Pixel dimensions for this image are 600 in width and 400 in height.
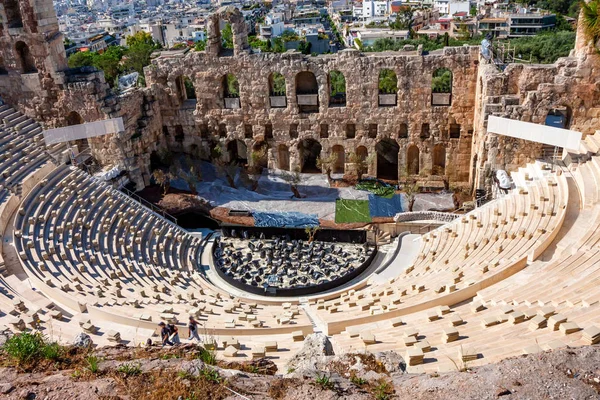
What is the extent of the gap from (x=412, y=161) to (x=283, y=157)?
24.3 ft

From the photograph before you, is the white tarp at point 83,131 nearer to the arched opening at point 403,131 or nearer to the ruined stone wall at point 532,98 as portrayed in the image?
the arched opening at point 403,131

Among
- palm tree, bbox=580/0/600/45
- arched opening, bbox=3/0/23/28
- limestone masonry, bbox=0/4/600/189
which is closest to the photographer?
palm tree, bbox=580/0/600/45

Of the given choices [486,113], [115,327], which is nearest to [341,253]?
[486,113]

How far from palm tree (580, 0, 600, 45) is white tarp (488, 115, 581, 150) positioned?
4364 mm

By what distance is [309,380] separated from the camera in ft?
28.0

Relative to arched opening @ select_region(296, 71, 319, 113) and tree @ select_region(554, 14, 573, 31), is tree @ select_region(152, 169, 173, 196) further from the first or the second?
tree @ select_region(554, 14, 573, 31)

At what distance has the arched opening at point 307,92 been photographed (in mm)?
28922

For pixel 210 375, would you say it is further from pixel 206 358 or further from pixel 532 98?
pixel 532 98

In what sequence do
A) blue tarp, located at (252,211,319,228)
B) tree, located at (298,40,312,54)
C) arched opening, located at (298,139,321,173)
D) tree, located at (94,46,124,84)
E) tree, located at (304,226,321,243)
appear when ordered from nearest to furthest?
tree, located at (304,226,321,243) < blue tarp, located at (252,211,319,228) < arched opening, located at (298,139,321,173) < tree, located at (94,46,124,84) < tree, located at (298,40,312,54)

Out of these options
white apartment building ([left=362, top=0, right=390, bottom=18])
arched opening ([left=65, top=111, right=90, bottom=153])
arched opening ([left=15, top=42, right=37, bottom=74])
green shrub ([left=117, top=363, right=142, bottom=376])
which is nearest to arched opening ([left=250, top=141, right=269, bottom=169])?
arched opening ([left=65, top=111, right=90, bottom=153])

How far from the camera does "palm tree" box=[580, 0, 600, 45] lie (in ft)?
69.8

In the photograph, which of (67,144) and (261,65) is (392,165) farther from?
(67,144)

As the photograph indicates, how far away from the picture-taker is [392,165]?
3216 centimetres

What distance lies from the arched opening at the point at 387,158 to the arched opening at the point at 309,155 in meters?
3.73
